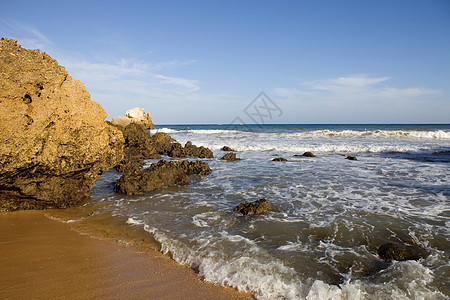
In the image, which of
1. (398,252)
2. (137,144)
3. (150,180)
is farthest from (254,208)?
(137,144)

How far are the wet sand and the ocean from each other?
0.77 feet

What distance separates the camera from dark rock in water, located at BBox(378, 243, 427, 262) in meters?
3.33

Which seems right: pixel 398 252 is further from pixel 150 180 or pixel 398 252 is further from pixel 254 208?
pixel 150 180

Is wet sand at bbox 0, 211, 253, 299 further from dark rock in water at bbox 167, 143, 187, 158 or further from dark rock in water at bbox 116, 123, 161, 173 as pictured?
dark rock in water at bbox 167, 143, 187, 158

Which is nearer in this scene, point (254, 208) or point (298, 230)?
point (298, 230)

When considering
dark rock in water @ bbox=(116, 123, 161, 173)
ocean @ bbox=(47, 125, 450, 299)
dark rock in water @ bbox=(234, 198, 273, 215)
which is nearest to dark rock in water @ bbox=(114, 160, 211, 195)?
ocean @ bbox=(47, 125, 450, 299)

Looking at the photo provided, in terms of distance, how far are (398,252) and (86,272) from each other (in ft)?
12.5

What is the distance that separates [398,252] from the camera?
133 inches

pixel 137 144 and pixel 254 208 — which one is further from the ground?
pixel 137 144

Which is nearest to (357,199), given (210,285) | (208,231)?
(208,231)

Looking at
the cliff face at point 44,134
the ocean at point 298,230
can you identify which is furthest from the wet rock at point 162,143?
the cliff face at point 44,134

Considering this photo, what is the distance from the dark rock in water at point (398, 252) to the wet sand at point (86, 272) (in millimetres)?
1959

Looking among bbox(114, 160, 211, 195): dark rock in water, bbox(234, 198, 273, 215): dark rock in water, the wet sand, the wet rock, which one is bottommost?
the wet sand

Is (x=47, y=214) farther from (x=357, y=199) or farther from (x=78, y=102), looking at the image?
(x=357, y=199)
